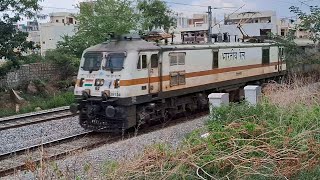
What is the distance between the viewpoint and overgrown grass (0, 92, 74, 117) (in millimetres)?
19438

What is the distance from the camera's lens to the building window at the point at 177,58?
48.5ft

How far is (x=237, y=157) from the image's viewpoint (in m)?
6.29

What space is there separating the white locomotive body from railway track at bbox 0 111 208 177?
312mm

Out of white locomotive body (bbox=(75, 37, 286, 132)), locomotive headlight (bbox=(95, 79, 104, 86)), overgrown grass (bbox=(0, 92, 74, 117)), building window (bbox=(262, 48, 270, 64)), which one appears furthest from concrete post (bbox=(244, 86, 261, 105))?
overgrown grass (bbox=(0, 92, 74, 117))

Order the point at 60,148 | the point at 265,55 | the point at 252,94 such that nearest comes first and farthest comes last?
the point at 60,148 → the point at 252,94 → the point at 265,55

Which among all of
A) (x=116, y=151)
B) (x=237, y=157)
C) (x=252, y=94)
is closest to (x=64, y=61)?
(x=252, y=94)

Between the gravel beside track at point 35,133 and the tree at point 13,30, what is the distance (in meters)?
6.37

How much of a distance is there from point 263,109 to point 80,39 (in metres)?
17.1

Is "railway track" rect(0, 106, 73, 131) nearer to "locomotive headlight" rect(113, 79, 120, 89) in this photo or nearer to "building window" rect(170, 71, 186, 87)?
"locomotive headlight" rect(113, 79, 120, 89)

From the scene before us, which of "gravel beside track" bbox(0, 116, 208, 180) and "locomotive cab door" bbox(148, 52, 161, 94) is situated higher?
"locomotive cab door" bbox(148, 52, 161, 94)

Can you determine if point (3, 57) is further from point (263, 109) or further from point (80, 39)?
point (263, 109)

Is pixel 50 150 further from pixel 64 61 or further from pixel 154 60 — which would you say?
pixel 64 61

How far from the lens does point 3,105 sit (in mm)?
21125

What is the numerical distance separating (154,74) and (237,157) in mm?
7945
